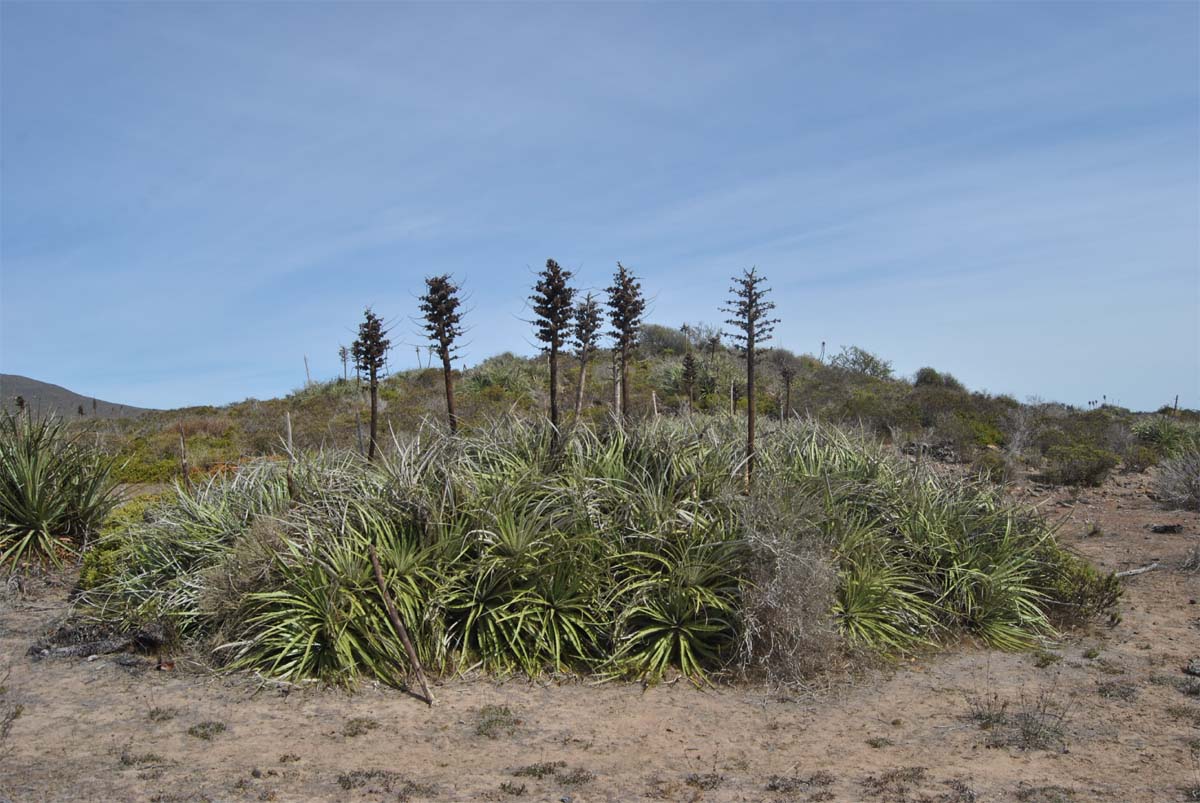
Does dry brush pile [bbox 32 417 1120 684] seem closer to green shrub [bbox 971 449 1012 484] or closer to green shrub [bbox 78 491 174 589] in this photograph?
green shrub [bbox 78 491 174 589]

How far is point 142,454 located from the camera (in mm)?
18578

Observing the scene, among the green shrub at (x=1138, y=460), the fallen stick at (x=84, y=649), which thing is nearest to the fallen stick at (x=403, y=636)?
the fallen stick at (x=84, y=649)

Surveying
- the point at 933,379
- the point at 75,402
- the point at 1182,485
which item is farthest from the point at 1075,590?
the point at 75,402

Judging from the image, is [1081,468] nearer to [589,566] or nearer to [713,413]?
[713,413]

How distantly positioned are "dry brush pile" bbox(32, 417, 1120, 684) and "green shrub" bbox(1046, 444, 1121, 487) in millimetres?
8503

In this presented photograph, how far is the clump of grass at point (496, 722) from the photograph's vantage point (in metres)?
5.48

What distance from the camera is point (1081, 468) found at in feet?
52.0

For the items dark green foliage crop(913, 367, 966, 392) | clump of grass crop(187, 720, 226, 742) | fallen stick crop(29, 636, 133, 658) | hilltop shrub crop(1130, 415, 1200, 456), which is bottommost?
clump of grass crop(187, 720, 226, 742)

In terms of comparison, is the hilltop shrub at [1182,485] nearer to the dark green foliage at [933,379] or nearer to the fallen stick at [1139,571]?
the fallen stick at [1139,571]

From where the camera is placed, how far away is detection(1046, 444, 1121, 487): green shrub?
15812mm

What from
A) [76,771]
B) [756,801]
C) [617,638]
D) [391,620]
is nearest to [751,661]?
[617,638]

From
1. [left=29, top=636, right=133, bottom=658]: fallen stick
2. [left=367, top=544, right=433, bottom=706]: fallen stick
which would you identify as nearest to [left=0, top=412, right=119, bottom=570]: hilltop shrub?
[left=29, top=636, right=133, bottom=658]: fallen stick

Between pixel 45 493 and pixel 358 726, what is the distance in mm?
6508

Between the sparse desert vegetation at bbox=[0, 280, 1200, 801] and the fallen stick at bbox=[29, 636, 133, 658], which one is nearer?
the sparse desert vegetation at bbox=[0, 280, 1200, 801]
